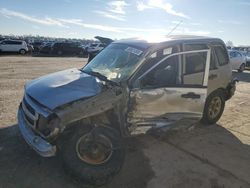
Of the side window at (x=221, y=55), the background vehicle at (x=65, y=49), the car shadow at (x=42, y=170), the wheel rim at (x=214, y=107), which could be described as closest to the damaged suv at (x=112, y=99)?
the side window at (x=221, y=55)

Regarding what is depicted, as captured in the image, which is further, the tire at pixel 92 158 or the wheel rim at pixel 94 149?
the wheel rim at pixel 94 149

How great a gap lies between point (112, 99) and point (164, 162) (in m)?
1.45

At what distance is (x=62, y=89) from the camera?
4273 millimetres

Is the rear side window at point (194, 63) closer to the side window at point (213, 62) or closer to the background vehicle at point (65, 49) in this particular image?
the side window at point (213, 62)

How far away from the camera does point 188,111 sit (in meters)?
5.58

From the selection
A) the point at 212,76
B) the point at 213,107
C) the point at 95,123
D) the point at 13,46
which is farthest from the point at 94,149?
the point at 13,46

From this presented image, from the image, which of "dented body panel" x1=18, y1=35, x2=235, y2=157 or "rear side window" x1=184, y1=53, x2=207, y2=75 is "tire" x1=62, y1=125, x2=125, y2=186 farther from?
"rear side window" x1=184, y1=53, x2=207, y2=75

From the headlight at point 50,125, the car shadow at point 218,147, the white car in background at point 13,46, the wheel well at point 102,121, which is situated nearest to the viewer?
the headlight at point 50,125

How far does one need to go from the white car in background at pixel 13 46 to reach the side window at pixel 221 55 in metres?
31.3

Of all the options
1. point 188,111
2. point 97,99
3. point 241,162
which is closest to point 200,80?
point 188,111

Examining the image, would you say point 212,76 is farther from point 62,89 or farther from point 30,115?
point 30,115

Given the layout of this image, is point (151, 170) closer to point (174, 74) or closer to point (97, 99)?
point (97, 99)

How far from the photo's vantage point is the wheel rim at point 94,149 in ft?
13.3

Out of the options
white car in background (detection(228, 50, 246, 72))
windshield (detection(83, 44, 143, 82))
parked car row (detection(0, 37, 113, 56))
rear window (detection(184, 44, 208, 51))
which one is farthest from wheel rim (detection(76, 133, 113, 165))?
parked car row (detection(0, 37, 113, 56))
